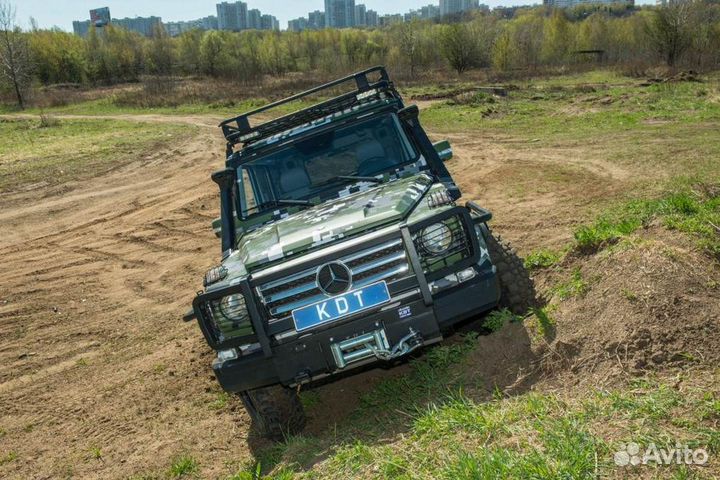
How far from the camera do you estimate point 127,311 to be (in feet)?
24.4

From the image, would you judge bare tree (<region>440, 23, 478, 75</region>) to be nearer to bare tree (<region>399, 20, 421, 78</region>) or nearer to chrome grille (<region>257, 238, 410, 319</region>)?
bare tree (<region>399, 20, 421, 78</region>)

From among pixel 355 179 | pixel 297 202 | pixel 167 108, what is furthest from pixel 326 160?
pixel 167 108

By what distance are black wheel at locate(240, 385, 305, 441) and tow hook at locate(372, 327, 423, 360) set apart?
0.87 metres

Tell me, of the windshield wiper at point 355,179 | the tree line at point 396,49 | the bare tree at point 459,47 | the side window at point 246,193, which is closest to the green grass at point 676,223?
the windshield wiper at point 355,179

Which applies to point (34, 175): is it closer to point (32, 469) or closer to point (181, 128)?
point (181, 128)

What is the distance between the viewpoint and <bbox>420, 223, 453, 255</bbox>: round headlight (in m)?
4.16

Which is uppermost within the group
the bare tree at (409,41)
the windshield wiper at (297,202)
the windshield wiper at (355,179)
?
the bare tree at (409,41)

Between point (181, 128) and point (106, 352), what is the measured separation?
17811mm

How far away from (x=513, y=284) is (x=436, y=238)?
83 centimetres

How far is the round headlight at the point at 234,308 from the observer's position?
414 cm

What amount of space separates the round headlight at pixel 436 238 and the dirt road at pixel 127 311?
1558 millimetres

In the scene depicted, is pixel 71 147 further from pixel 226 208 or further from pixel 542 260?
pixel 542 260

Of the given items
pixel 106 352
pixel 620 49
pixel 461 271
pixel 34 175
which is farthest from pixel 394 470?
pixel 620 49

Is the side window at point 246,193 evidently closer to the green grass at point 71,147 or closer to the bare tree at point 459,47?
the green grass at point 71,147
